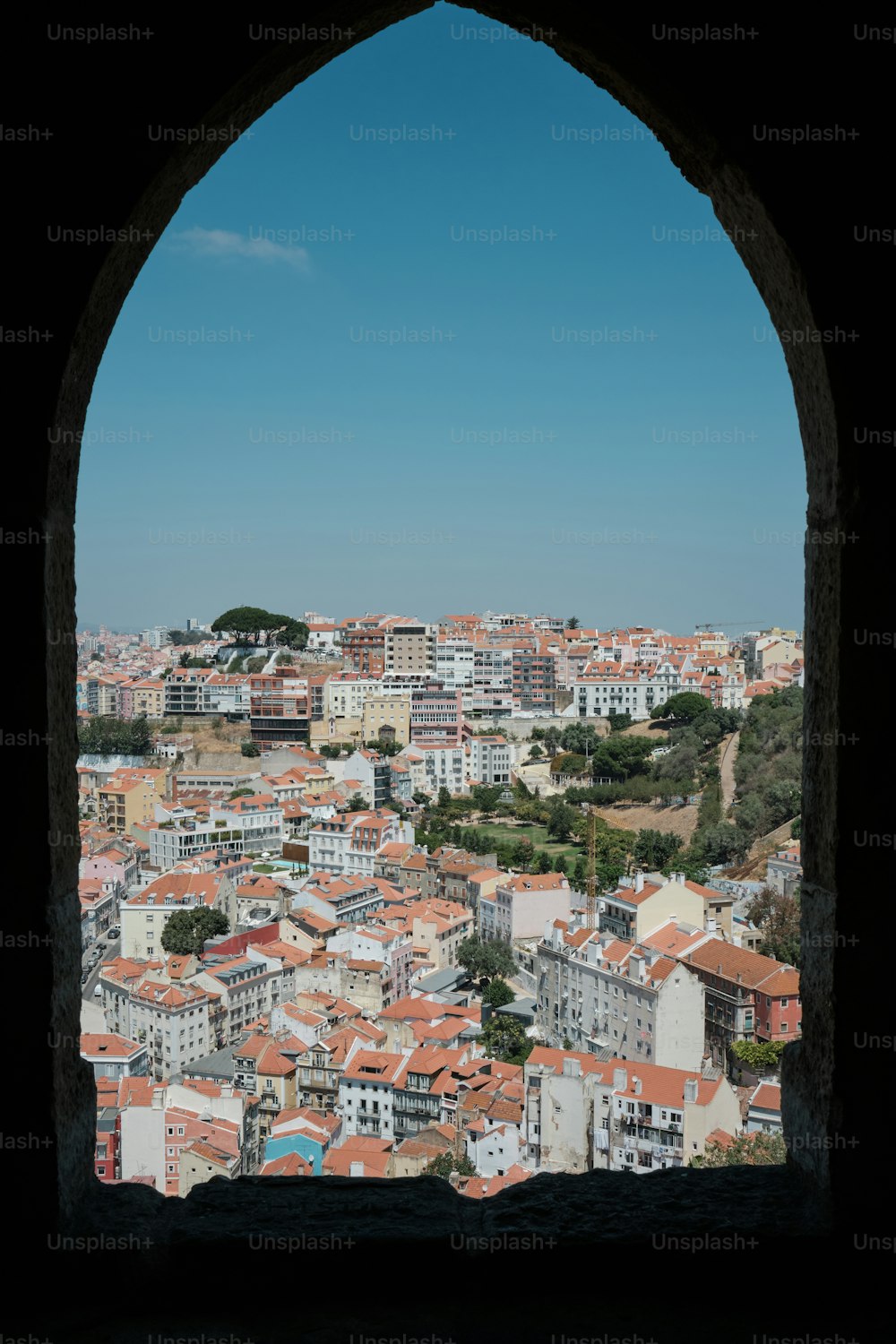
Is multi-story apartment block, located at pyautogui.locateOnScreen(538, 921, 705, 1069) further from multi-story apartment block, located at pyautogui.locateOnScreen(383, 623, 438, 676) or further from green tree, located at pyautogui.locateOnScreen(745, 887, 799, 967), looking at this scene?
multi-story apartment block, located at pyautogui.locateOnScreen(383, 623, 438, 676)

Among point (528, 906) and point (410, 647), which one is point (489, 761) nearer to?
point (410, 647)

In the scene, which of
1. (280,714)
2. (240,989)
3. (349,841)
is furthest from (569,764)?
(240,989)

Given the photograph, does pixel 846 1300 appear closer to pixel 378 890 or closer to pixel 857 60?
pixel 857 60

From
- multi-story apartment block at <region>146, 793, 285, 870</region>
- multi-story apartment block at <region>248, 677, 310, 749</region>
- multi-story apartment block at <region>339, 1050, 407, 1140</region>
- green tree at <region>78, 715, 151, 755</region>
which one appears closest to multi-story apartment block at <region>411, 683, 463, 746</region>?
multi-story apartment block at <region>248, 677, 310, 749</region>

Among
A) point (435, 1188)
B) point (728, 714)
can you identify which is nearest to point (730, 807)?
point (728, 714)

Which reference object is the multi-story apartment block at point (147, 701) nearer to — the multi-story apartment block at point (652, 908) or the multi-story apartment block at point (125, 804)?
the multi-story apartment block at point (125, 804)
